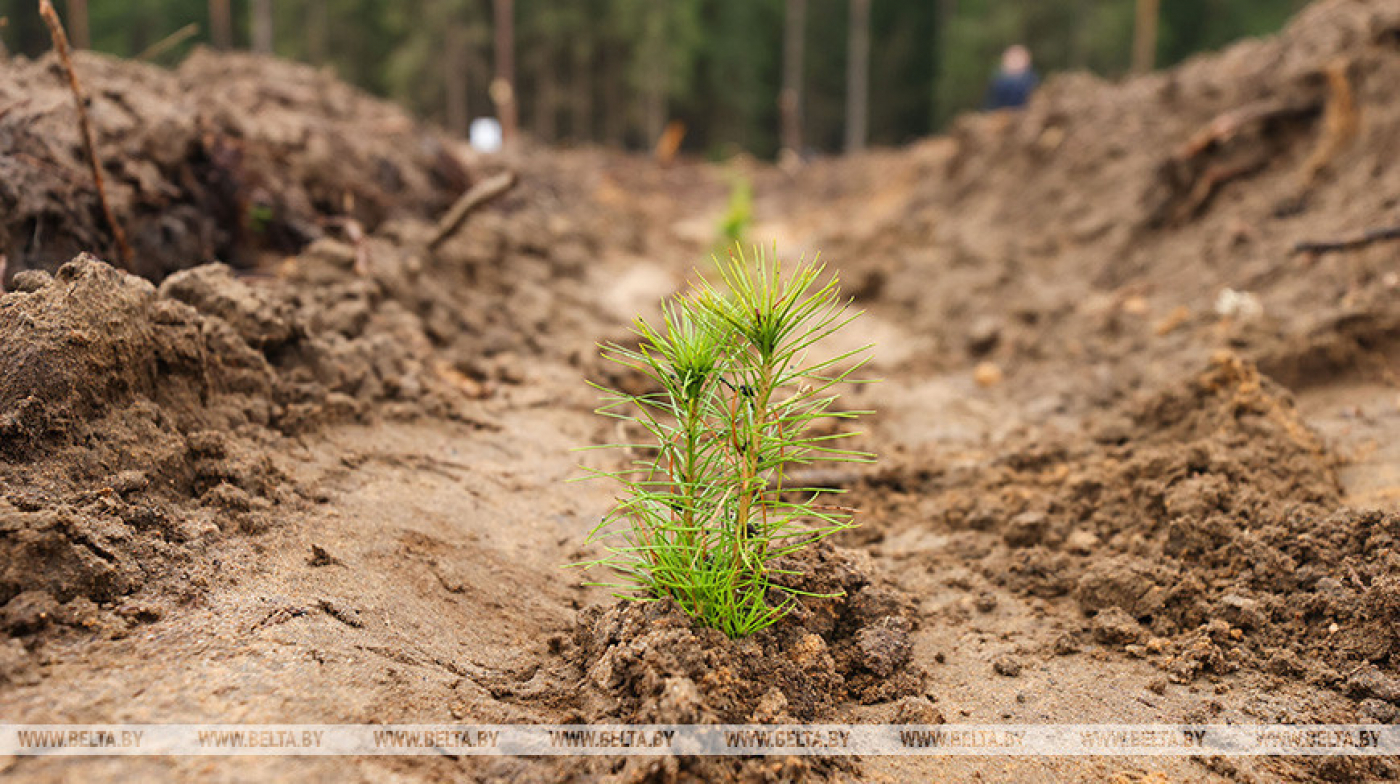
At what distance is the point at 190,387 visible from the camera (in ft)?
8.79

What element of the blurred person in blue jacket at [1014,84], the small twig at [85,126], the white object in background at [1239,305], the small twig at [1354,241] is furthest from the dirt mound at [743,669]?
the blurred person in blue jacket at [1014,84]

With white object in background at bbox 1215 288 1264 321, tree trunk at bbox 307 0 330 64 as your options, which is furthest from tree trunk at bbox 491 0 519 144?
white object in background at bbox 1215 288 1264 321

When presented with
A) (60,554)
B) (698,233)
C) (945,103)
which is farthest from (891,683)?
(945,103)

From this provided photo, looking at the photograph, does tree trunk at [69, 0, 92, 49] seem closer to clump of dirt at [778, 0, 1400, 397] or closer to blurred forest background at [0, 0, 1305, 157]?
blurred forest background at [0, 0, 1305, 157]

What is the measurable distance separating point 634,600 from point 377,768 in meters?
0.65

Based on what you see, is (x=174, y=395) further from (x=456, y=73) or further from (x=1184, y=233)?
(x=456, y=73)

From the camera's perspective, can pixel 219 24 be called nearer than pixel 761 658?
No

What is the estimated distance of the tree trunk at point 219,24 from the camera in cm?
1756

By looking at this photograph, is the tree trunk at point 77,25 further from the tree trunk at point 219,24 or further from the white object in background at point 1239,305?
the white object in background at point 1239,305

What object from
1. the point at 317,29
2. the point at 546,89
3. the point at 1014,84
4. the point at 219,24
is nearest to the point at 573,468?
the point at 1014,84

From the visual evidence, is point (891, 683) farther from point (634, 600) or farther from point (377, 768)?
point (377, 768)

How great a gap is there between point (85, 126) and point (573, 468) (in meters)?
2.40

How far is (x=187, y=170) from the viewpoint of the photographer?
13.9 ft

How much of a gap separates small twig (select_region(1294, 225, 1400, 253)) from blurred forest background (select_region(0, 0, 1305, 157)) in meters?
16.9
